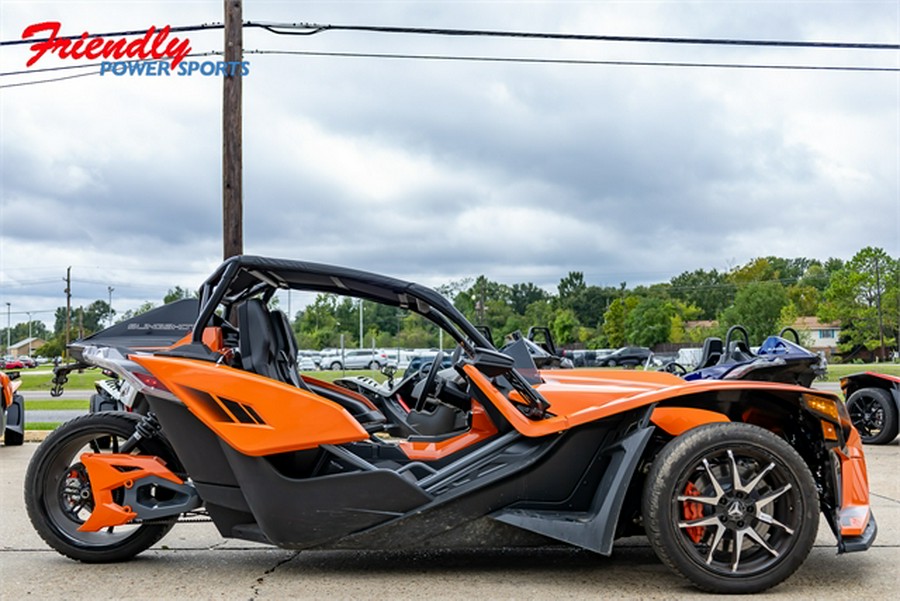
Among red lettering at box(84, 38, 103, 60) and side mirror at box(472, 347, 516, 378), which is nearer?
side mirror at box(472, 347, 516, 378)

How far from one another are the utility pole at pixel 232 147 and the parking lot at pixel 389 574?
18.9 feet

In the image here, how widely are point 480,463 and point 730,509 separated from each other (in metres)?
1.21

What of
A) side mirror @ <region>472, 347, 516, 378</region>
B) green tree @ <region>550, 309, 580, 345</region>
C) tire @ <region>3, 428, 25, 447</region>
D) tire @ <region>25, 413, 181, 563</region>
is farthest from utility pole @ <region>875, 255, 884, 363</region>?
tire @ <region>25, 413, 181, 563</region>

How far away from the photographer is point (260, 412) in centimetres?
454

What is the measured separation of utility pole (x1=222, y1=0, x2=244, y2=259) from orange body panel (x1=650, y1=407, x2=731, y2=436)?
292 inches

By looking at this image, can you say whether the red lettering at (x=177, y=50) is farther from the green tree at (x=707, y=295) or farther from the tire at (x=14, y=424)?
the green tree at (x=707, y=295)

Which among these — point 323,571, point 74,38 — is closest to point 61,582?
point 323,571

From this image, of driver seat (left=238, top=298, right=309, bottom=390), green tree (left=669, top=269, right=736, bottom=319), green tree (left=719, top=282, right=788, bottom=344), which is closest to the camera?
driver seat (left=238, top=298, right=309, bottom=390)

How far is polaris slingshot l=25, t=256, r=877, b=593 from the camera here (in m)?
4.33

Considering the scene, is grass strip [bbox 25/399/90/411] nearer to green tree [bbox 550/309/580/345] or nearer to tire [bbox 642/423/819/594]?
tire [bbox 642/423/819/594]

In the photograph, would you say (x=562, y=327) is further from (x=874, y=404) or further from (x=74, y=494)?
(x=74, y=494)

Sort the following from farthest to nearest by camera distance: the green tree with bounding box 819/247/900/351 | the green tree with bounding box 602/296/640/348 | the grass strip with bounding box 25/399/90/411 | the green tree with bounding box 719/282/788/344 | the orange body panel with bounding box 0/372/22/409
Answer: the green tree with bounding box 602/296/640/348 < the green tree with bounding box 819/247/900/351 < the green tree with bounding box 719/282/788/344 < the grass strip with bounding box 25/399/90/411 < the orange body panel with bounding box 0/372/22/409

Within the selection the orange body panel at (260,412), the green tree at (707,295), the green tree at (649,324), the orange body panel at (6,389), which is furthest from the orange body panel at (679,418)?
the green tree at (707,295)

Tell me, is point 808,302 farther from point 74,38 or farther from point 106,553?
point 106,553
